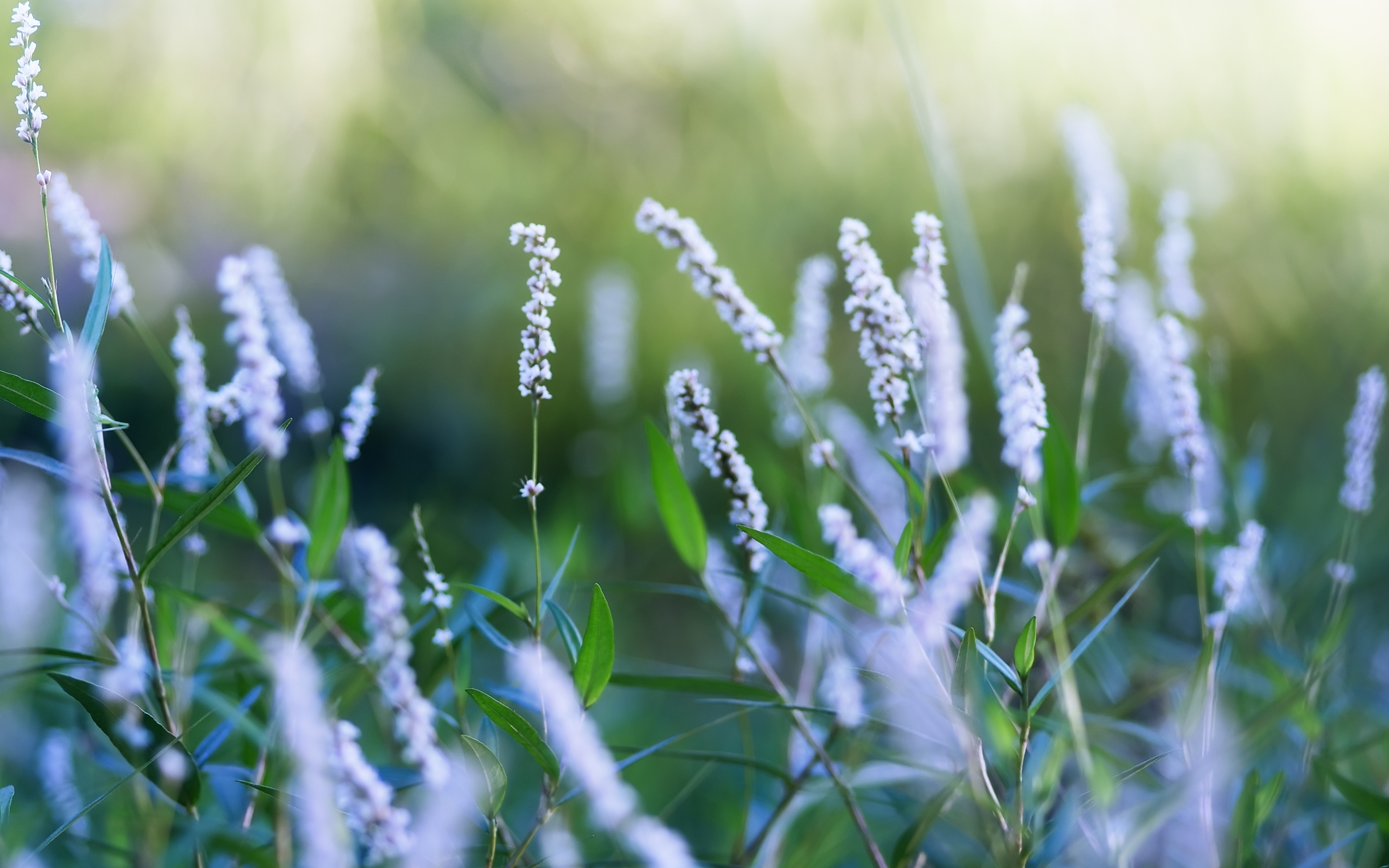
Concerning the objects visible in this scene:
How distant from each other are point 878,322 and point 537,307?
0.32 feet

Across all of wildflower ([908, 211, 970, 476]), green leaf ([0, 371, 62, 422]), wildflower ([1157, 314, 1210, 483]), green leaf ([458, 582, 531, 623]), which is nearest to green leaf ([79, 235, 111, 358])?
green leaf ([0, 371, 62, 422])

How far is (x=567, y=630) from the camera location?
0.98 feet

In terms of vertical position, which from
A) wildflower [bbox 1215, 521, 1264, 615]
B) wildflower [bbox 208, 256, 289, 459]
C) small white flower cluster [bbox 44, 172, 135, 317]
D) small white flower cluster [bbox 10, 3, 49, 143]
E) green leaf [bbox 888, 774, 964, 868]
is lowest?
green leaf [bbox 888, 774, 964, 868]

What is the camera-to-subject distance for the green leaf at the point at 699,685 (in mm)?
303

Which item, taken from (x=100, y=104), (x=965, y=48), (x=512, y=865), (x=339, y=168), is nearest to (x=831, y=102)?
(x=965, y=48)

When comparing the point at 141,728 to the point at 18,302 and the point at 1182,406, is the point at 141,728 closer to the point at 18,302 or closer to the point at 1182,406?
the point at 18,302

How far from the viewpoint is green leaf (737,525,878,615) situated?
27cm

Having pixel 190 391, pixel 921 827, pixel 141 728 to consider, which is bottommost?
pixel 921 827

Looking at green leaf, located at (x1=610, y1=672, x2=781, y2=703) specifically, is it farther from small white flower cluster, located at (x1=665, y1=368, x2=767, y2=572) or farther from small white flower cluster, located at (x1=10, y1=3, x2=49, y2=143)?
small white flower cluster, located at (x1=10, y1=3, x2=49, y2=143)

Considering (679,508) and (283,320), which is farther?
(283,320)

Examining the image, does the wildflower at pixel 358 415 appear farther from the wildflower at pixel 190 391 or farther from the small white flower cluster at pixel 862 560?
the small white flower cluster at pixel 862 560

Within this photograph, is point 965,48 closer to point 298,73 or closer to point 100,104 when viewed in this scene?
point 298,73

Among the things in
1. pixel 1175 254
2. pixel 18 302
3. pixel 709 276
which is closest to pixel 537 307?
pixel 709 276

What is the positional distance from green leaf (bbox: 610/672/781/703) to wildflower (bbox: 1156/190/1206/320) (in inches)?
10.2
